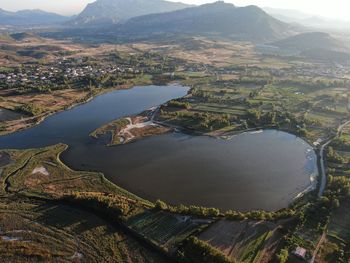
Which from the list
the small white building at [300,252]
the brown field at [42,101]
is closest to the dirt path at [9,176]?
the brown field at [42,101]

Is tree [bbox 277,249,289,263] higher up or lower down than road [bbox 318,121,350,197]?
lower down

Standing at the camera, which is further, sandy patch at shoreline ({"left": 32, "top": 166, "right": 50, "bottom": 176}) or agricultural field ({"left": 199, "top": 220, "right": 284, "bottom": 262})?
sandy patch at shoreline ({"left": 32, "top": 166, "right": 50, "bottom": 176})

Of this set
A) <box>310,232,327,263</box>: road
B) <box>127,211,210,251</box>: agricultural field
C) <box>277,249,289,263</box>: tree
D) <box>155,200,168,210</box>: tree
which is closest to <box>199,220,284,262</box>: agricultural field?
<box>277,249,289,263</box>: tree

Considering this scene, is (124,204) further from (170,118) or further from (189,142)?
(170,118)

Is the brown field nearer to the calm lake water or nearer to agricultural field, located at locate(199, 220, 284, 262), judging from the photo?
the calm lake water

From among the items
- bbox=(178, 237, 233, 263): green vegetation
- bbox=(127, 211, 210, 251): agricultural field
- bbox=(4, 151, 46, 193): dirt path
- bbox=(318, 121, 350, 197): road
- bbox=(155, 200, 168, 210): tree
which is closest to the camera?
bbox=(178, 237, 233, 263): green vegetation

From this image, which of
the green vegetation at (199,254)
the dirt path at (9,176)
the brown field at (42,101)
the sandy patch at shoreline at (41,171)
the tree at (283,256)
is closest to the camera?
→ the green vegetation at (199,254)

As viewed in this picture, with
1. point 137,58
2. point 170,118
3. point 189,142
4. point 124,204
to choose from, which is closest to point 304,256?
point 124,204

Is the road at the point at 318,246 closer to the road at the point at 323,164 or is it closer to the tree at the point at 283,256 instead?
the tree at the point at 283,256
